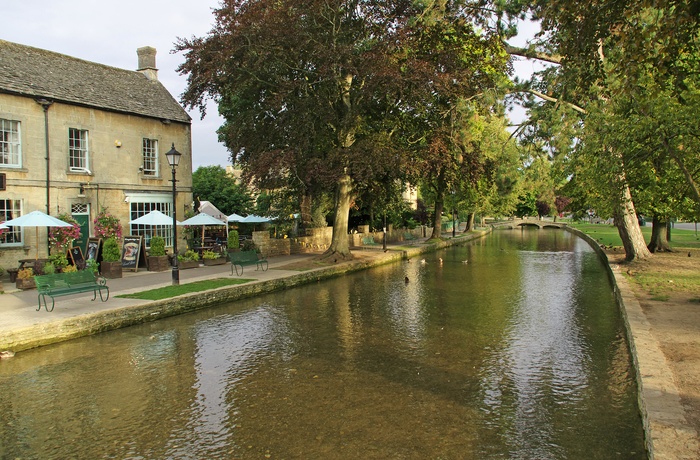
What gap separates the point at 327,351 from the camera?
32.0 ft

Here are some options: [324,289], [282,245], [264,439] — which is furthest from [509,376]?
[282,245]

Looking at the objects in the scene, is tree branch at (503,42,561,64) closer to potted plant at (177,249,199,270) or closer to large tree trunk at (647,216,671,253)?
large tree trunk at (647,216,671,253)

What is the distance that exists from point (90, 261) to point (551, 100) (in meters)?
20.2

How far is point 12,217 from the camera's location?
19.1 m

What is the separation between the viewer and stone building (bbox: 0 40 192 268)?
63.5ft

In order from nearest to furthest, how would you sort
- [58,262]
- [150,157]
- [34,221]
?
[58,262], [34,221], [150,157]

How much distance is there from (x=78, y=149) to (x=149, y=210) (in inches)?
161

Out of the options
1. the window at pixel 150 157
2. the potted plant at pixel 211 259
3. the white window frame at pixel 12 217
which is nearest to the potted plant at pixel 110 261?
the white window frame at pixel 12 217

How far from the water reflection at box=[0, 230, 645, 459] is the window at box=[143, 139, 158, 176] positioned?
42.8ft

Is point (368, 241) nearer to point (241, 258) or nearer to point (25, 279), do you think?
point (241, 258)

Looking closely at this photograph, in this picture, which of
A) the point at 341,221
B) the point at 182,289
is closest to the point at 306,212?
the point at 341,221

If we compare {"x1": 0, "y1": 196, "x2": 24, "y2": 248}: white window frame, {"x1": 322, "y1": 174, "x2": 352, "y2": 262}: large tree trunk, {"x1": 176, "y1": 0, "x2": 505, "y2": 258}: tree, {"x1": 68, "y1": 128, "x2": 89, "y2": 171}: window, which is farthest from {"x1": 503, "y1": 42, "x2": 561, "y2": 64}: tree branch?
{"x1": 0, "y1": 196, "x2": 24, "y2": 248}: white window frame

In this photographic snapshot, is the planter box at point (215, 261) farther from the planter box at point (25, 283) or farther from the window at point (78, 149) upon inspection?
the planter box at point (25, 283)

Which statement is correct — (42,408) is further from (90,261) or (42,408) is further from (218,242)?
(218,242)
